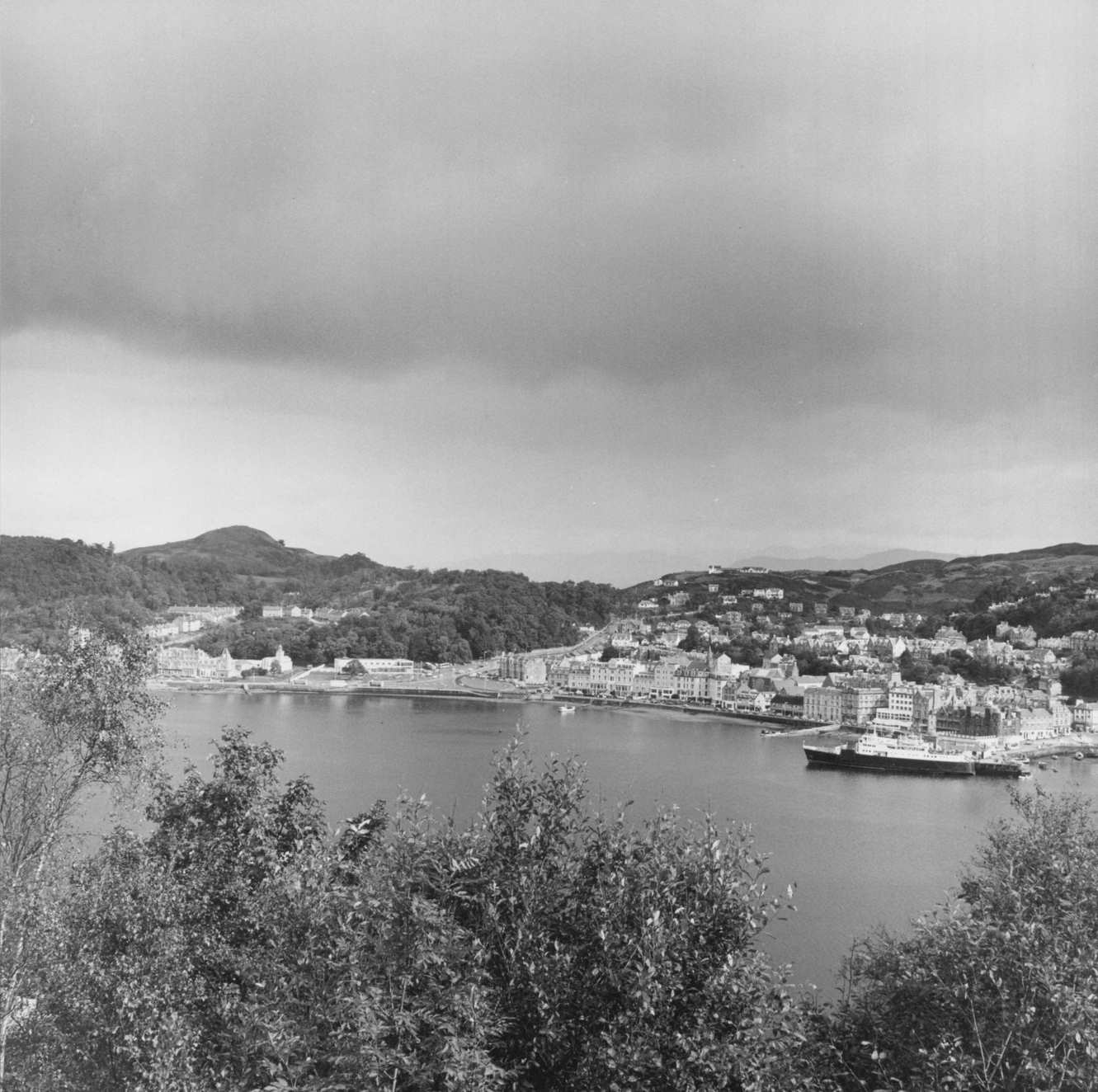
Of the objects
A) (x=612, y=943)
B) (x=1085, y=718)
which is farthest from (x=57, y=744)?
(x=1085, y=718)

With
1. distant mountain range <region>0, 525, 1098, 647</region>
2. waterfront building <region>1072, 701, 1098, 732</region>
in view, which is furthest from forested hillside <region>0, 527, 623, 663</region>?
waterfront building <region>1072, 701, 1098, 732</region>

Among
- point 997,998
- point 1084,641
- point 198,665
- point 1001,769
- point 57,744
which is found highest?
point 57,744

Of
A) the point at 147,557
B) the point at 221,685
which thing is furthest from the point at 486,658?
the point at 147,557

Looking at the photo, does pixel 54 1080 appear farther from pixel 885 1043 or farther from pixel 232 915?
pixel 885 1043

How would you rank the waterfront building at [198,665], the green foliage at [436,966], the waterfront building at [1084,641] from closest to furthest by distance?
the green foliage at [436,966] < the waterfront building at [1084,641] < the waterfront building at [198,665]

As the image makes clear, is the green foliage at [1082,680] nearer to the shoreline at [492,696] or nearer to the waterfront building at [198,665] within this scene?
the shoreline at [492,696]

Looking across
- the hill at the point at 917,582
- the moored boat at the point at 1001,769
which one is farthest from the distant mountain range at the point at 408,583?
the moored boat at the point at 1001,769

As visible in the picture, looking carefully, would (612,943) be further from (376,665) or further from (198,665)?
(376,665)
